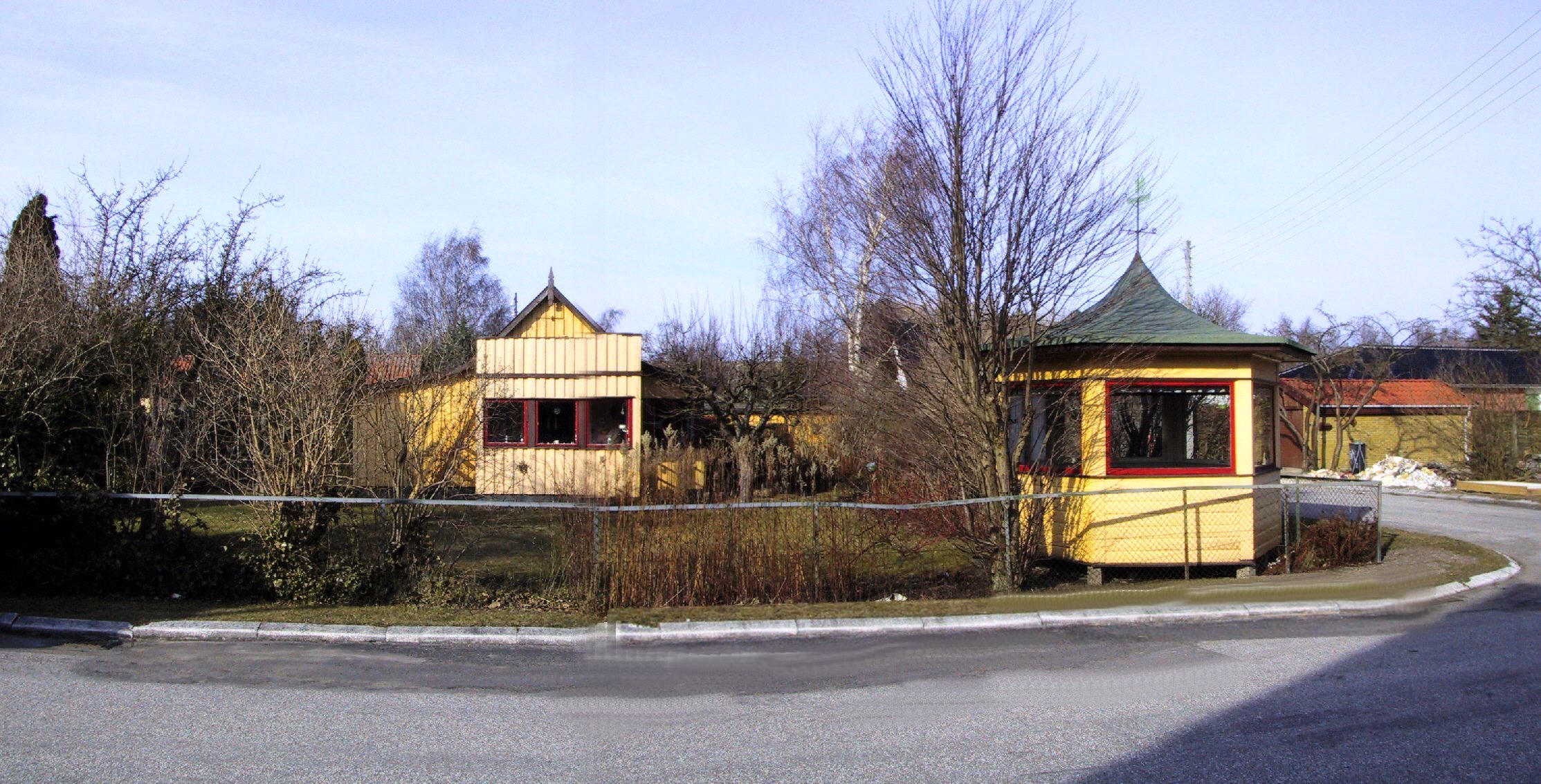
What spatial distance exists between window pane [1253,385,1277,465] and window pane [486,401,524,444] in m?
15.7

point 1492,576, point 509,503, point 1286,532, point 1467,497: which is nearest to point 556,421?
point 509,503

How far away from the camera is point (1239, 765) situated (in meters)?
5.50

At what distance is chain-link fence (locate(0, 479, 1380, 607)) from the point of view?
1009 cm

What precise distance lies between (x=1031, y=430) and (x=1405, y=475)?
21.3 meters

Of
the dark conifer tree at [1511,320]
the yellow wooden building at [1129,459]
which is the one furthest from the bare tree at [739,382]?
the dark conifer tree at [1511,320]

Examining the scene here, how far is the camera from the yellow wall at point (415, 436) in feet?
34.6

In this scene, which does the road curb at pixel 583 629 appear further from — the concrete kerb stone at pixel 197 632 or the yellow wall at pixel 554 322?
the yellow wall at pixel 554 322

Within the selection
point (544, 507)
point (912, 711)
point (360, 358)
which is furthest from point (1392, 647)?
point (360, 358)

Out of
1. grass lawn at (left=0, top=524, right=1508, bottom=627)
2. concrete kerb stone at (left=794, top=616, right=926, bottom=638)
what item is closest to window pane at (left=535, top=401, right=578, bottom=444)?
grass lawn at (left=0, top=524, right=1508, bottom=627)

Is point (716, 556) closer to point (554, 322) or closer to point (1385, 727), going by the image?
point (1385, 727)

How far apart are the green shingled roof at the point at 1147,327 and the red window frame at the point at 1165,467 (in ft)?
1.72

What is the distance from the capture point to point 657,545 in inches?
397

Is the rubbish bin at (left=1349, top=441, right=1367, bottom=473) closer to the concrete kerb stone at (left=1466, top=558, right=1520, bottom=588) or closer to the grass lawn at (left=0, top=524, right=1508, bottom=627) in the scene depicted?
the concrete kerb stone at (left=1466, top=558, right=1520, bottom=588)

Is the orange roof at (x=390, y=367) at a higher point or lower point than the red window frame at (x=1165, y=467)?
higher
